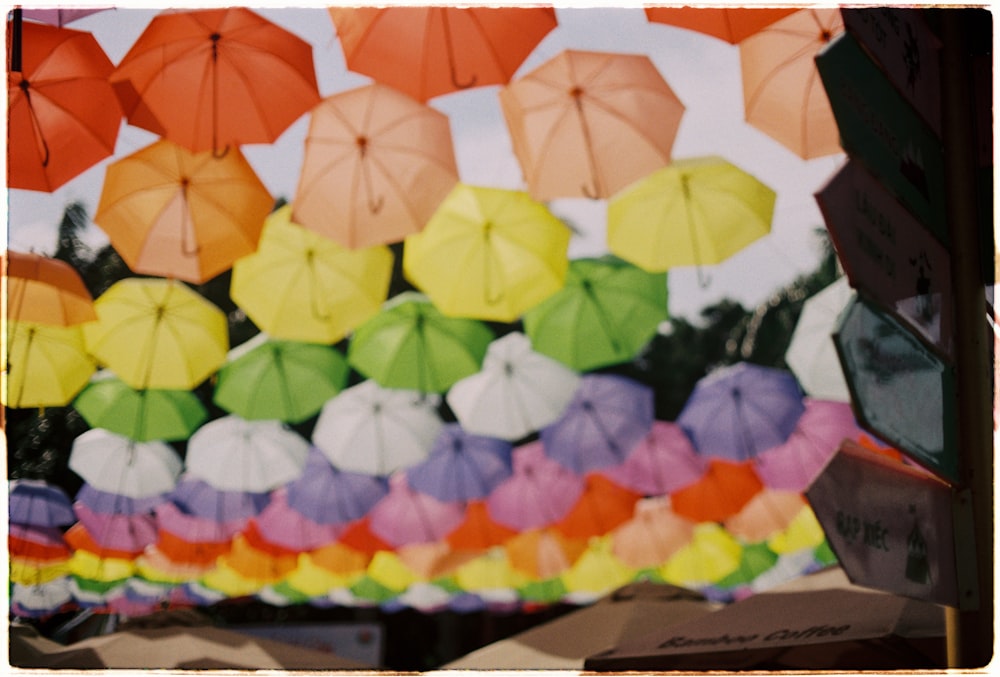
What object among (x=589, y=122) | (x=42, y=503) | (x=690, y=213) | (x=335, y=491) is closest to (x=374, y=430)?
(x=335, y=491)

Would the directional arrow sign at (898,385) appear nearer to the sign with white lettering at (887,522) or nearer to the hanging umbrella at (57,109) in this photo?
the sign with white lettering at (887,522)

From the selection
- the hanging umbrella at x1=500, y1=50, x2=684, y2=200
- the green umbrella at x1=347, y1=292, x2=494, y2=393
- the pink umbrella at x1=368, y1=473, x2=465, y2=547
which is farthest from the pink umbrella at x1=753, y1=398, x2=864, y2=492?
the hanging umbrella at x1=500, y1=50, x2=684, y2=200

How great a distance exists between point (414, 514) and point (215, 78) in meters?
7.20

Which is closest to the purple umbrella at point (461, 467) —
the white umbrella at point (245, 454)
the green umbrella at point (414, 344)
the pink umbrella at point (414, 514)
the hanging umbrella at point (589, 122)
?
the pink umbrella at point (414, 514)

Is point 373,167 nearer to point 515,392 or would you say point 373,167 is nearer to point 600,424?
point 515,392

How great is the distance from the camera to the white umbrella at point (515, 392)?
8.58 metres

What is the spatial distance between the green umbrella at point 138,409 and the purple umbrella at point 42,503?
8.91 feet

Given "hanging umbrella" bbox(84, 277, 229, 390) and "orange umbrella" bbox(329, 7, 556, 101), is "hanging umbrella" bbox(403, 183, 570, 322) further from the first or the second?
"hanging umbrella" bbox(84, 277, 229, 390)

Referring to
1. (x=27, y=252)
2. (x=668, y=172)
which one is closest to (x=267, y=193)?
(x=27, y=252)

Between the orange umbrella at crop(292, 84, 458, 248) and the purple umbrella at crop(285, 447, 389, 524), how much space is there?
520 centimetres

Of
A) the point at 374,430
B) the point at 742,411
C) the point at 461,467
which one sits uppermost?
the point at 374,430

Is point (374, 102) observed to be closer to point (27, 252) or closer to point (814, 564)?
point (27, 252)

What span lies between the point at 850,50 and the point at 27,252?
5.32 metres

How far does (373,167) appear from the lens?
5230mm
